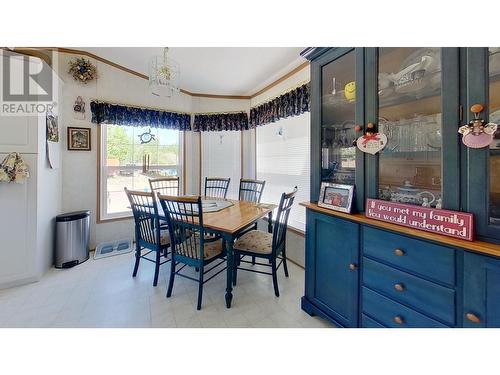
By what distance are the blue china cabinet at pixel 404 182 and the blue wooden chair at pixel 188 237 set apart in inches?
36.3

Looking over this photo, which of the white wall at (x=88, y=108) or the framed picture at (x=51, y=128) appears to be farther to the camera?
the white wall at (x=88, y=108)

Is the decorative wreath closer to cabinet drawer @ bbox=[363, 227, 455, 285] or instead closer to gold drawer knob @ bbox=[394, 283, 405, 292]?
cabinet drawer @ bbox=[363, 227, 455, 285]

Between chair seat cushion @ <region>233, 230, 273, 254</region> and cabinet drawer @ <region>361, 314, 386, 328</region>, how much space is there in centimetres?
91

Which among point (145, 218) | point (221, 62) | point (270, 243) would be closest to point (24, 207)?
point (145, 218)

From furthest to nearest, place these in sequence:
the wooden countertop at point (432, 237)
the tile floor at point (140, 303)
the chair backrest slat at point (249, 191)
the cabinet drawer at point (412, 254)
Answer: the chair backrest slat at point (249, 191) → the tile floor at point (140, 303) → the cabinet drawer at point (412, 254) → the wooden countertop at point (432, 237)

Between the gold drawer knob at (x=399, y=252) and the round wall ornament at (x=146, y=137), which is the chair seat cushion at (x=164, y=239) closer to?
the round wall ornament at (x=146, y=137)

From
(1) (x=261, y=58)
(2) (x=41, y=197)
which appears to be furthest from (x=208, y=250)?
(1) (x=261, y=58)

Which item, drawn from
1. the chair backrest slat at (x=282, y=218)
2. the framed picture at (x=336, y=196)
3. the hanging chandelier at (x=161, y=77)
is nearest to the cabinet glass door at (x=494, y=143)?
the framed picture at (x=336, y=196)

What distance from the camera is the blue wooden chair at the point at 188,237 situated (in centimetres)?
187

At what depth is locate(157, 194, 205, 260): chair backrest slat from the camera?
1839 mm

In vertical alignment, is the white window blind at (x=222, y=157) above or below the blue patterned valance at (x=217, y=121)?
below

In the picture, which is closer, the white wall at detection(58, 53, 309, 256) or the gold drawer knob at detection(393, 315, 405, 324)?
the gold drawer knob at detection(393, 315, 405, 324)

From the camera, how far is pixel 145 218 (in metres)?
2.31

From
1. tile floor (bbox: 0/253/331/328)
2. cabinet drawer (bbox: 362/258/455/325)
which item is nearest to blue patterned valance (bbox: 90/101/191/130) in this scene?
tile floor (bbox: 0/253/331/328)
